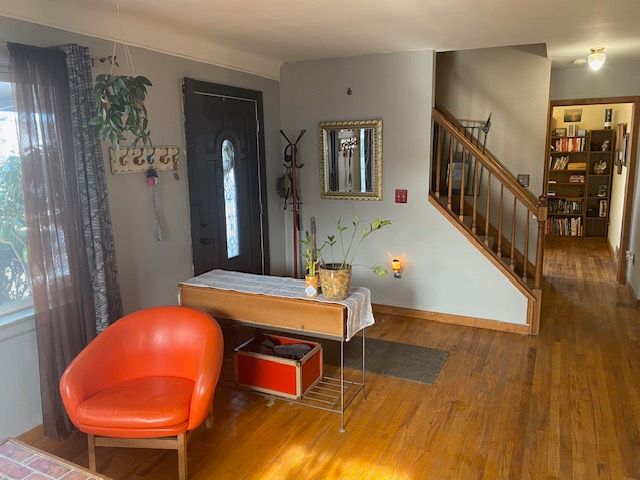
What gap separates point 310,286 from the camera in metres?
2.83

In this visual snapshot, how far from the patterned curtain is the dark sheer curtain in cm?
3

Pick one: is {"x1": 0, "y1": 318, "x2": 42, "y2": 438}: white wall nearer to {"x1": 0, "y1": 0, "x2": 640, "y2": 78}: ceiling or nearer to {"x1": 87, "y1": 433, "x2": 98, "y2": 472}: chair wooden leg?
{"x1": 87, "y1": 433, "x2": 98, "y2": 472}: chair wooden leg

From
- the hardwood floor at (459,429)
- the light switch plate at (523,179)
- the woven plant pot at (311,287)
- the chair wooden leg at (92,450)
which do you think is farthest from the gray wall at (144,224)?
the light switch plate at (523,179)

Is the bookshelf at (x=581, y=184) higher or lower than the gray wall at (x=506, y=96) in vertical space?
lower

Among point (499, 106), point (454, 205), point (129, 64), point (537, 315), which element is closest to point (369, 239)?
point (454, 205)

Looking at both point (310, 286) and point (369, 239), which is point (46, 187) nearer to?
point (310, 286)

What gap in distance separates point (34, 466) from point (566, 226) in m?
8.79

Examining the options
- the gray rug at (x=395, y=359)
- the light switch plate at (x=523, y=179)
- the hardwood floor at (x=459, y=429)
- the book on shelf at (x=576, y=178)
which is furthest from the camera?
the book on shelf at (x=576, y=178)

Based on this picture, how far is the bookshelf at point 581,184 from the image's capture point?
8.42 m

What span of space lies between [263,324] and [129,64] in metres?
1.90

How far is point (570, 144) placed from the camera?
334 inches

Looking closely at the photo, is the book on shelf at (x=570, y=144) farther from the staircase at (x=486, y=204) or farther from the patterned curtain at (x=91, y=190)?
the patterned curtain at (x=91, y=190)

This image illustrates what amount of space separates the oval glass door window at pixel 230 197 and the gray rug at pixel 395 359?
46.5 inches

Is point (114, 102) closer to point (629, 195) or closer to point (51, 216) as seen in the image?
point (51, 216)
